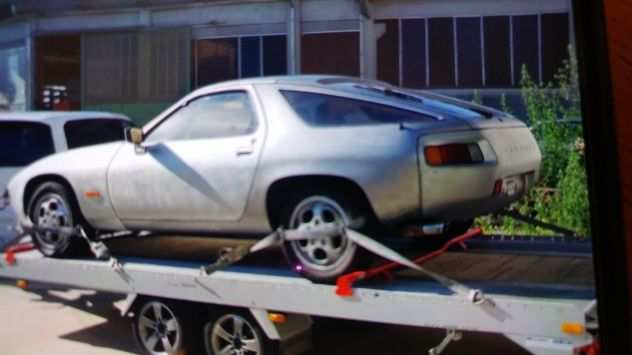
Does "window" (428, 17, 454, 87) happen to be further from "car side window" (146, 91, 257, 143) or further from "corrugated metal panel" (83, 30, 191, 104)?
"corrugated metal panel" (83, 30, 191, 104)

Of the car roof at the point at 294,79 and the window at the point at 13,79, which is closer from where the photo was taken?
the car roof at the point at 294,79

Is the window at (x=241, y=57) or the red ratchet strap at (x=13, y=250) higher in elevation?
the window at (x=241, y=57)

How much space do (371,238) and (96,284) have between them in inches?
69.9

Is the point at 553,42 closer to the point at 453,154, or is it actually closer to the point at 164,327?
the point at 453,154

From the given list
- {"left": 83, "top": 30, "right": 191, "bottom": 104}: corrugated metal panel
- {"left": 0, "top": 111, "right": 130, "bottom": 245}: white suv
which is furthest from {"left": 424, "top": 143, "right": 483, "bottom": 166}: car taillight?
{"left": 0, "top": 111, "right": 130, "bottom": 245}: white suv

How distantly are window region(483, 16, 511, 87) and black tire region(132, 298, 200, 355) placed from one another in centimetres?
207

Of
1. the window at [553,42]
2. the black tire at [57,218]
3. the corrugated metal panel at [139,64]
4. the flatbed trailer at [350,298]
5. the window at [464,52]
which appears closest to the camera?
the flatbed trailer at [350,298]

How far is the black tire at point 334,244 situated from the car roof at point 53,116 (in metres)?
1.60

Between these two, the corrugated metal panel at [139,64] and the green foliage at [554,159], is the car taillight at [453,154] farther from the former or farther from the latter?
the corrugated metal panel at [139,64]

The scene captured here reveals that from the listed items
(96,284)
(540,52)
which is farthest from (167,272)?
(540,52)

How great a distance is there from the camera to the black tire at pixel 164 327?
3.91 metres

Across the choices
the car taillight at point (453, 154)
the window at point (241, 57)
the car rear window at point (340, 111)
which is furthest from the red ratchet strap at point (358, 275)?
the window at point (241, 57)

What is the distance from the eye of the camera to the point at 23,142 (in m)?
4.83

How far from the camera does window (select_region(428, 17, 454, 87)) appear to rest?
12.4 feet
